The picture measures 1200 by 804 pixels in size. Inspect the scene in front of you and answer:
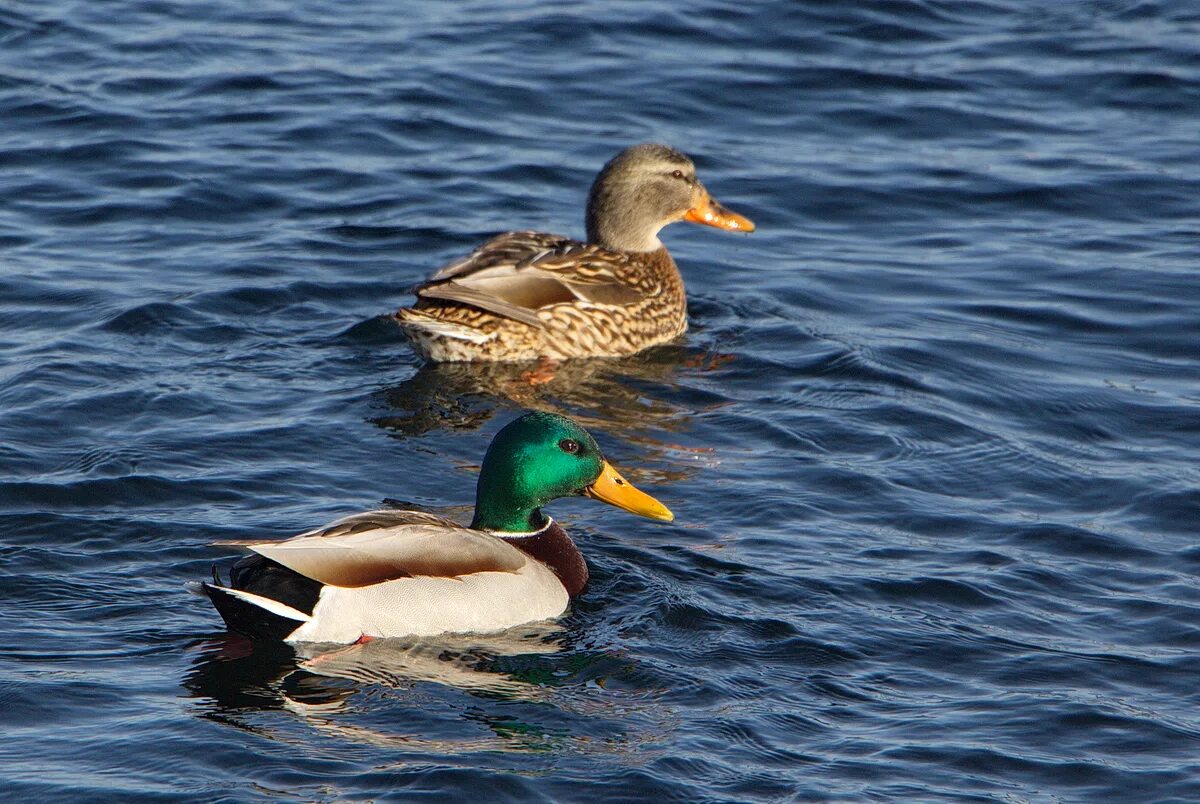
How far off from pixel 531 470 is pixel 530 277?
3497mm

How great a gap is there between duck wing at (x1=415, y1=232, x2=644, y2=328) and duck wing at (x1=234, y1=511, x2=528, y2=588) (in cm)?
339

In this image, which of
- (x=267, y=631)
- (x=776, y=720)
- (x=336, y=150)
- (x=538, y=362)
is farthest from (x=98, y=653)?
(x=336, y=150)

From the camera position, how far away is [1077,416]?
35.9ft

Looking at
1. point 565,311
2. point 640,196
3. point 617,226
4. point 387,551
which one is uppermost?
point 640,196

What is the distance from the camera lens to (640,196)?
41.3 ft

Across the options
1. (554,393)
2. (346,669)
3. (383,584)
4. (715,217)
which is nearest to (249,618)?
(346,669)

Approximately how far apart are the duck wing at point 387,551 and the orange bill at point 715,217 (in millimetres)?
5307

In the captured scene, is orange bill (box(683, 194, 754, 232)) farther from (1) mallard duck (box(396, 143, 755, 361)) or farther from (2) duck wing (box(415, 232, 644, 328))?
(2) duck wing (box(415, 232, 644, 328))

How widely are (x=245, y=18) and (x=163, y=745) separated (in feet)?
41.1

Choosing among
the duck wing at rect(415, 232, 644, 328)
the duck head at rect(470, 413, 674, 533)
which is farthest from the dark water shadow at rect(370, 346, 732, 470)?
the duck head at rect(470, 413, 674, 533)

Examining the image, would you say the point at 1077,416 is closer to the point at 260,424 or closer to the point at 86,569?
the point at 260,424

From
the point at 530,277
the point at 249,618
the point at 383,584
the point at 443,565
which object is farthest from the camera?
the point at 530,277

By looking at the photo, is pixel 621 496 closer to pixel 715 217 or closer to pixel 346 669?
pixel 346 669

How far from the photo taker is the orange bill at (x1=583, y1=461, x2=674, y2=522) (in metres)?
8.57
